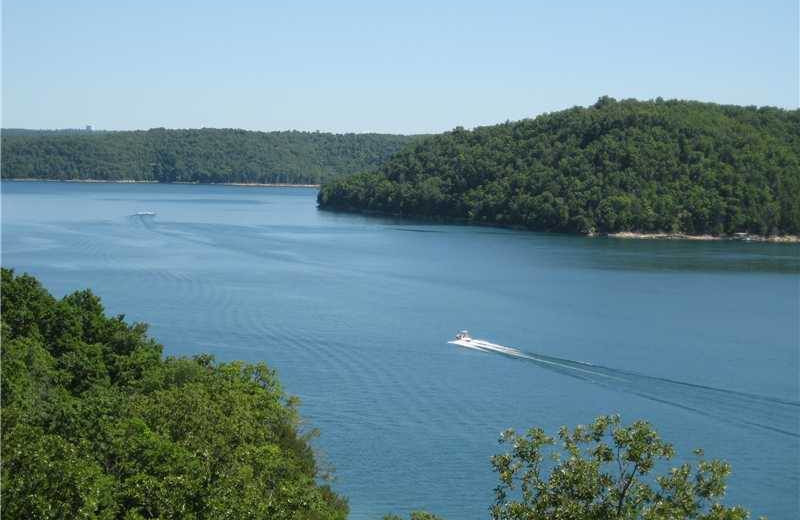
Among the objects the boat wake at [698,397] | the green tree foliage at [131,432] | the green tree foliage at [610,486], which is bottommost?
the boat wake at [698,397]

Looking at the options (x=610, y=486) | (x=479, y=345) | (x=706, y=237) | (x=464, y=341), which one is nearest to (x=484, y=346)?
(x=479, y=345)

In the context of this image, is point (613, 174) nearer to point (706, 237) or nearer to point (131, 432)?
point (706, 237)

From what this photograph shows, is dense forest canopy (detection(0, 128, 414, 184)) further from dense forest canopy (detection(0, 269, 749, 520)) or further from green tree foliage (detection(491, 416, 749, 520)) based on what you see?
green tree foliage (detection(491, 416, 749, 520))

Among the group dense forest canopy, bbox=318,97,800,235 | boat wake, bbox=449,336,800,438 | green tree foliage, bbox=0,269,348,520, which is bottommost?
boat wake, bbox=449,336,800,438

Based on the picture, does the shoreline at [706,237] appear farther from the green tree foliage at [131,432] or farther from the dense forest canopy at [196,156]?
the dense forest canopy at [196,156]

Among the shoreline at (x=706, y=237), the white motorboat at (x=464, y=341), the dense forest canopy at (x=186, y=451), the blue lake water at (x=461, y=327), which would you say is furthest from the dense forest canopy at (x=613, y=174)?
the dense forest canopy at (x=186, y=451)

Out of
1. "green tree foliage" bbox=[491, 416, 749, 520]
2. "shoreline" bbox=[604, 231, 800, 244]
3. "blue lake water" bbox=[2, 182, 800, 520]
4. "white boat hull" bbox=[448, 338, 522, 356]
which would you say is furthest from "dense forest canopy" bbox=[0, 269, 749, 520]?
"shoreline" bbox=[604, 231, 800, 244]
